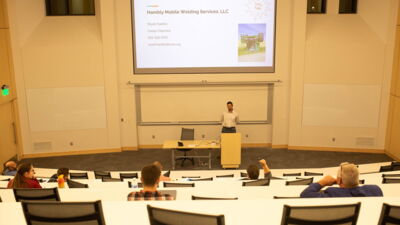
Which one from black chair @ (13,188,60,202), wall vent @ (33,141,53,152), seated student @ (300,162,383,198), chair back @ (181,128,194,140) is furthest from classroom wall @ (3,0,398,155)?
seated student @ (300,162,383,198)

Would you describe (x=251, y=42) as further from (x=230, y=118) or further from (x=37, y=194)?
(x=37, y=194)

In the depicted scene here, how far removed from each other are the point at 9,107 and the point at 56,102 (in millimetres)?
1302

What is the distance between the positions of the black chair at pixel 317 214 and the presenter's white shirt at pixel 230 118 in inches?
346

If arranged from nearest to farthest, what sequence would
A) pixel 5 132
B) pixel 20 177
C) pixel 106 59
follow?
pixel 20 177
pixel 5 132
pixel 106 59

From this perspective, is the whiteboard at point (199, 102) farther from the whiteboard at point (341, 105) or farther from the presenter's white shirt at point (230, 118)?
the whiteboard at point (341, 105)

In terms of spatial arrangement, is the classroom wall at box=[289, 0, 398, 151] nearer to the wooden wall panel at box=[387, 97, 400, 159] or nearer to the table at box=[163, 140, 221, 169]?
the wooden wall panel at box=[387, 97, 400, 159]

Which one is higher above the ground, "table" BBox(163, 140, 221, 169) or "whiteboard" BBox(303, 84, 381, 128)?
"whiteboard" BBox(303, 84, 381, 128)

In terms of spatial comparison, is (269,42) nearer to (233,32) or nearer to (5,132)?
(233,32)

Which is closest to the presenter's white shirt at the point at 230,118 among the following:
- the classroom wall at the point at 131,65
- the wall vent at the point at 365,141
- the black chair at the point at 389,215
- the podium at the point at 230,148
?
the podium at the point at 230,148

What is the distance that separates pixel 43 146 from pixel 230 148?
5.81 m

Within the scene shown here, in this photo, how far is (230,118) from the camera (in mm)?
11469

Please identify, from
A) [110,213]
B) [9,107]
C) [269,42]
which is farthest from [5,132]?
[110,213]

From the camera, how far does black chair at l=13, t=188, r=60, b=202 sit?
3.78 metres

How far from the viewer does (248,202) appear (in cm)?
334
